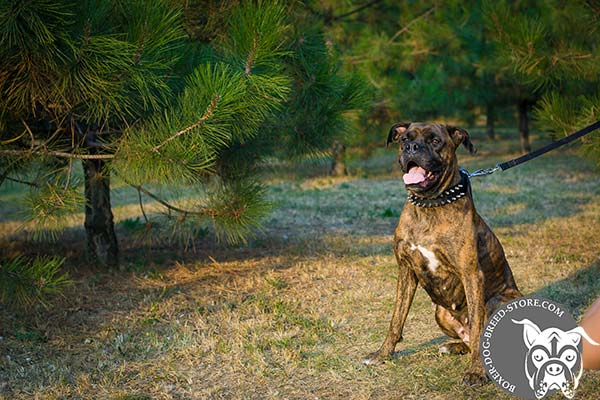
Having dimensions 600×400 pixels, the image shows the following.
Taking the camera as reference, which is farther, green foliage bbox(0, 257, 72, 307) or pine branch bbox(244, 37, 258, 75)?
green foliage bbox(0, 257, 72, 307)

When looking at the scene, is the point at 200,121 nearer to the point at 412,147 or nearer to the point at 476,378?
the point at 412,147

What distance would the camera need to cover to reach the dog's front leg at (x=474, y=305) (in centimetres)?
330

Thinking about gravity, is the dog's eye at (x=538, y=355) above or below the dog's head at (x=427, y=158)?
below

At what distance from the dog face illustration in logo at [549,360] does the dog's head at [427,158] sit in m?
0.81

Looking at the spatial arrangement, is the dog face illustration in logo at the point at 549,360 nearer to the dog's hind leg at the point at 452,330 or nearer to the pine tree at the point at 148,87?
the dog's hind leg at the point at 452,330

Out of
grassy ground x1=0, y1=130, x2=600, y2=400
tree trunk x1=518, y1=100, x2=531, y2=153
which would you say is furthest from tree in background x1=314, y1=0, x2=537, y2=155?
grassy ground x1=0, y1=130, x2=600, y2=400

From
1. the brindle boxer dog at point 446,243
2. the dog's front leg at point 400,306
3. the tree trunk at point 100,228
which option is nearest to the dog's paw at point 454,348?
the brindle boxer dog at point 446,243

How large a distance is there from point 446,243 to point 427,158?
1.39ft

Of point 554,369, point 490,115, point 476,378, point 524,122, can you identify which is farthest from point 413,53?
point 554,369

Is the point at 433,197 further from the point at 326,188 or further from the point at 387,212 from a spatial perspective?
the point at 326,188

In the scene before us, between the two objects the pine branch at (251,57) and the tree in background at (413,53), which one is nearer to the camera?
the pine branch at (251,57)

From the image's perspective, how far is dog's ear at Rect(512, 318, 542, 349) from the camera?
268 cm

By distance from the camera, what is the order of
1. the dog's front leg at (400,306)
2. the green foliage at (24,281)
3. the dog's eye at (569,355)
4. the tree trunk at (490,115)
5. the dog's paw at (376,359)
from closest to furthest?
Answer: the dog's eye at (569,355) < the dog's front leg at (400,306) < the dog's paw at (376,359) < the green foliage at (24,281) < the tree trunk at (490,115)

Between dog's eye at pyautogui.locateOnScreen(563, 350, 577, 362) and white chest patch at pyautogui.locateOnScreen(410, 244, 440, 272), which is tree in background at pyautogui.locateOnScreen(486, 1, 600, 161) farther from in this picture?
dog's eye at pyautogui.locateOnScreen(563, 350, 577, 362)
